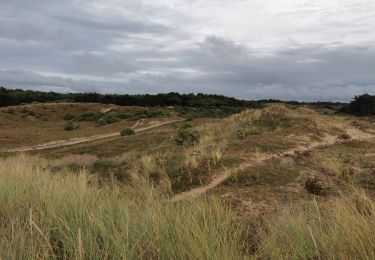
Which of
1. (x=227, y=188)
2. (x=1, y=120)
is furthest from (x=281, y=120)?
(x=1, y=120)

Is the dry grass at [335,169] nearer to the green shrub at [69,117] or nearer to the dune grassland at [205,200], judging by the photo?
the dune grassland at [205,200]

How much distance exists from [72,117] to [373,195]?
51699mm

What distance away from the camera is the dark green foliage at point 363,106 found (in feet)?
151

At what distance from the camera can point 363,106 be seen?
1877 inches

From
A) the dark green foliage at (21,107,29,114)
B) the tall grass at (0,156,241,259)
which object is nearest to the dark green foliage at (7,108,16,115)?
the dark green foliage at (21,107,29,114)

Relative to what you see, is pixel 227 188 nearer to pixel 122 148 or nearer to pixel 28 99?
pixel 122 148

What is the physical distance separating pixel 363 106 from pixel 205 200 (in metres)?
48.1

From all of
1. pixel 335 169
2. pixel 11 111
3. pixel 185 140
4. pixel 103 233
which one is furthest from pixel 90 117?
pixel 103 233

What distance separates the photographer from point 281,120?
25000 millimetres

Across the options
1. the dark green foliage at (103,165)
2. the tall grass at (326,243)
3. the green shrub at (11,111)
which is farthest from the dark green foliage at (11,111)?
the tall grass at (326,243)

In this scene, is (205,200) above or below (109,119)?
above

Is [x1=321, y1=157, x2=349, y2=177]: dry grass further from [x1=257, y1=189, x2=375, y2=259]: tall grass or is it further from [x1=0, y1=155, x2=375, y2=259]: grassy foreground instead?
[x1=257, y1=189, x2=375, y2=259]: tall grass

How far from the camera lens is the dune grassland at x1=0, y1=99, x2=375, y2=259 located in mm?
2990

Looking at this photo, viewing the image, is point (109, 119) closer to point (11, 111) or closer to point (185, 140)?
point (11, 111)
